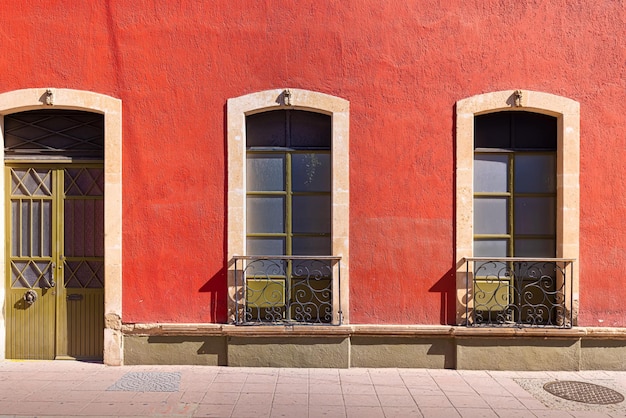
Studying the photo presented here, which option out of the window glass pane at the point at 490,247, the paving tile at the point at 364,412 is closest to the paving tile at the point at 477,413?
the paving tile at the point at 364,412

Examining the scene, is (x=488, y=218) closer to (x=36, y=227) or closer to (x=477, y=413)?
(x=477, y=413)

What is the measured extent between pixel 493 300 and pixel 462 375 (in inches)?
42.0

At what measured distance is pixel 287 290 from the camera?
6.86 m

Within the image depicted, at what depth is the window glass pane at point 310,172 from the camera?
6.96 meters

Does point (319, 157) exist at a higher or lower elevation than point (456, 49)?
lower

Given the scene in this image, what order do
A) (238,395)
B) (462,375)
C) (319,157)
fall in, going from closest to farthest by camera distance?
(238,395) → (462,375) → (319,157)

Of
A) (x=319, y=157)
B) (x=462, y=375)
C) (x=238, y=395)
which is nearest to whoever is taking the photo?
(x=238, y=395)

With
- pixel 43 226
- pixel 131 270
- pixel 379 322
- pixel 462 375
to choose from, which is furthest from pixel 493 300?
pixel 43 226

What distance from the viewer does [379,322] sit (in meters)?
6.74

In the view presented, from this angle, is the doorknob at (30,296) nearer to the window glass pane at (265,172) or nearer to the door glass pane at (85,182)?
the door glass pane at (85,182)

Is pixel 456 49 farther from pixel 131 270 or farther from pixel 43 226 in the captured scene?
pixel 43 226

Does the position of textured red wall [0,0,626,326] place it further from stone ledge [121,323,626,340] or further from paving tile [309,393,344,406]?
paving tile [309,393,344,406]

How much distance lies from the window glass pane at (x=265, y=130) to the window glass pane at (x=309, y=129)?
15 cm

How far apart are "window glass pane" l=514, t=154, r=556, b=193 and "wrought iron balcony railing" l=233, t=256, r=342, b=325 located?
9.17ft
